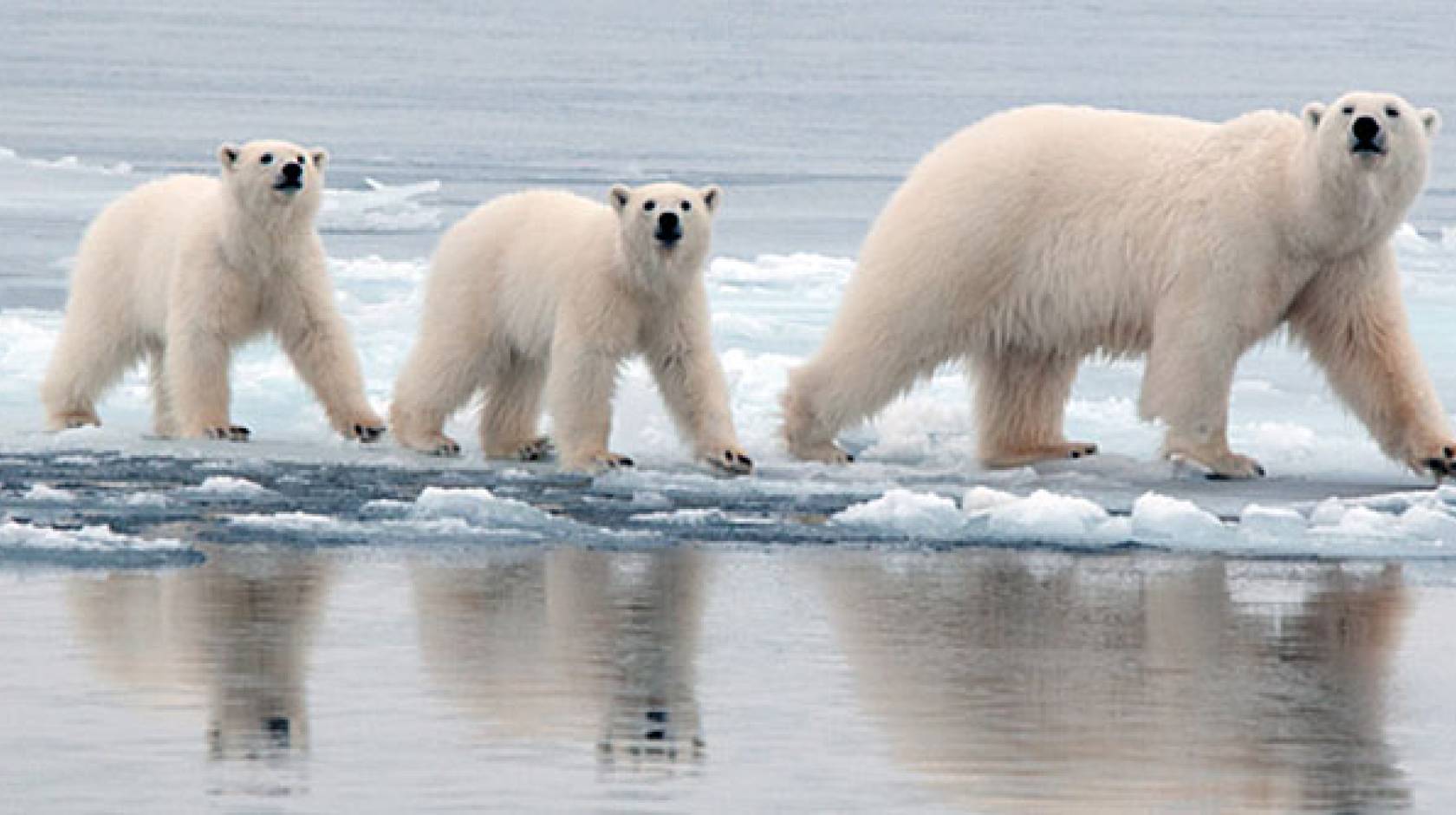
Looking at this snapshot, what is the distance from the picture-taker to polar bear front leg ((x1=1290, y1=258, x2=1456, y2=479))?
1005cm

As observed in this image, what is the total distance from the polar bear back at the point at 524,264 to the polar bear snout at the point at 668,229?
25cm

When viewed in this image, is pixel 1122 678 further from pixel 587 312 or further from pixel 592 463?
pixel 587 312

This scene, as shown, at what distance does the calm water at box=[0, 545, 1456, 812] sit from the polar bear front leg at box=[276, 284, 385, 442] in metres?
3.68

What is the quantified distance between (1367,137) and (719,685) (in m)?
4.81

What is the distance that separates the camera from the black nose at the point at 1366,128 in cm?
966

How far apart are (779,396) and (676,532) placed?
308 cm

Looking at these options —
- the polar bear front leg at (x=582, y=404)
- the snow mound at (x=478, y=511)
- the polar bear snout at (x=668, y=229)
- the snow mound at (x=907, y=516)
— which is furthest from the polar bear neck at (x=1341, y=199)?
the snow mound at (x=478, y=511)

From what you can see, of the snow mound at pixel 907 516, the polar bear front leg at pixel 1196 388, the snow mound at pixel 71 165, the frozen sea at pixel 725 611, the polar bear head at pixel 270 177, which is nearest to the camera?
the frozen sea at pixel 725 611

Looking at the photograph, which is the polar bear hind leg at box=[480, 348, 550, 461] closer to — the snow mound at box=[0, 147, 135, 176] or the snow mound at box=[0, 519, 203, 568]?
the snow mound at box=[0, 519, 203, 568]

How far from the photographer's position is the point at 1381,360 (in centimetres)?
1009

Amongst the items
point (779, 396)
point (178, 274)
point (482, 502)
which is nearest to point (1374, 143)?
point (779, 396)

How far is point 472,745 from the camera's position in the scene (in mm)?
4832

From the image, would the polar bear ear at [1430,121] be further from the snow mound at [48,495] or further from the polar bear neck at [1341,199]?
the snow mound at [48,495]

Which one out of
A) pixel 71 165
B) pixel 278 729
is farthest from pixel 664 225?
pixel 71 165
